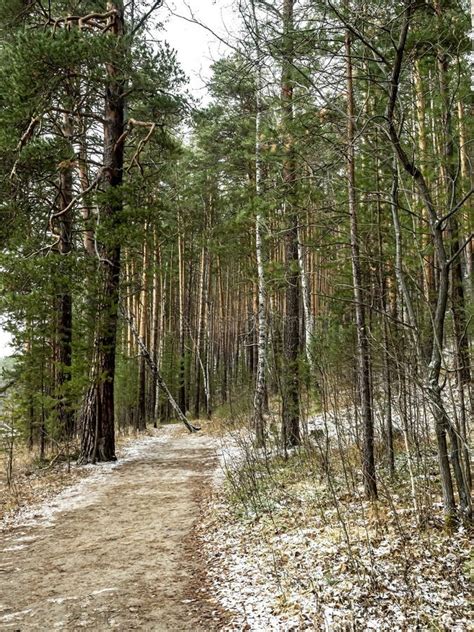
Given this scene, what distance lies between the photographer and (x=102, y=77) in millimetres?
8898

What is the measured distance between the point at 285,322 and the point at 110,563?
584 centimetres

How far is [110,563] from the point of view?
464cm

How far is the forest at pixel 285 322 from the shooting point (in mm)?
3617

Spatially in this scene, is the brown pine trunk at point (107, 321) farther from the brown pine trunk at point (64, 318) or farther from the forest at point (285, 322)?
the brown pine trunk at point (64, 318)

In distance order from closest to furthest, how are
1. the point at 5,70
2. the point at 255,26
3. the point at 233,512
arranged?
the point at 255,26 → the point at 233,512 → the point at 5,70

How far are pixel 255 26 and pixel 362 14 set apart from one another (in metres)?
0.90

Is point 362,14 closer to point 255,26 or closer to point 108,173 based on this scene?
point 255,26

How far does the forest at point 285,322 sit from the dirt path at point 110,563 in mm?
43

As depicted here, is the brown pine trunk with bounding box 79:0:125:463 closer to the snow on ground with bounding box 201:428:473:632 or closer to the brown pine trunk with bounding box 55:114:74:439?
the brown pine trunk with bounding box 55:114:74:439

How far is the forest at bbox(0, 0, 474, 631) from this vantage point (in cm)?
362

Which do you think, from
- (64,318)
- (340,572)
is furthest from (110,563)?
(64,318)

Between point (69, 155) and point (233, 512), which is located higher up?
point (69, 155)

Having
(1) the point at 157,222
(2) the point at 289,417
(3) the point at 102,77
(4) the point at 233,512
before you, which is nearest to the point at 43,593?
(4) the point at 233,512

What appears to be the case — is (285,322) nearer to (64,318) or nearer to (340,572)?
(64,318)
